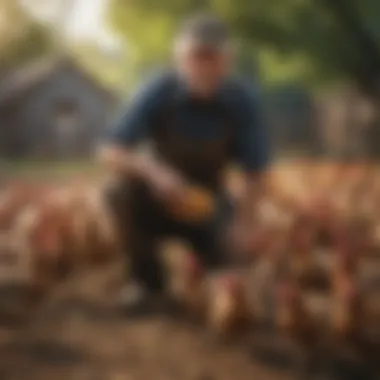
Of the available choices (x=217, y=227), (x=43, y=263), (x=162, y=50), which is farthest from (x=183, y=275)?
(x=162, y=50)

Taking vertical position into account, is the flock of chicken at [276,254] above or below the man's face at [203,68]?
below

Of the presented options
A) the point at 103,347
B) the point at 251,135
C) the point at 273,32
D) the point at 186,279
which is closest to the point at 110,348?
the point at 103,347

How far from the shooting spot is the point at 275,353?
1105mm

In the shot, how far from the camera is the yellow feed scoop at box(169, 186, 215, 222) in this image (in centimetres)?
113

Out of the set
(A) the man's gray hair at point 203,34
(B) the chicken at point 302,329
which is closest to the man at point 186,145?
(A) the man's gray hair at point 203,34

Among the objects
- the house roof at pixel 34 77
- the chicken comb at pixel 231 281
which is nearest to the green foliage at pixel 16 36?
the house roof at pixel 34 77

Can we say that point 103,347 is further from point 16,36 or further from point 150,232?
point 16,36

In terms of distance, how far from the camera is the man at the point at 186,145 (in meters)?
1.13

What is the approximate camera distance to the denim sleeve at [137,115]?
1.13 metres

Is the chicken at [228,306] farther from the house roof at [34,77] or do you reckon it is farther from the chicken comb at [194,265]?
the house roof at [34,77]

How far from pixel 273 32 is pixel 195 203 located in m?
0.25

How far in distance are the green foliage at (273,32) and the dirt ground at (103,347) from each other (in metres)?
0.33

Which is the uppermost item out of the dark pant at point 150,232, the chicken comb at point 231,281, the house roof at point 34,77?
the house roof at point 34,77

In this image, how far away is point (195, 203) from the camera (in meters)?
1.14
